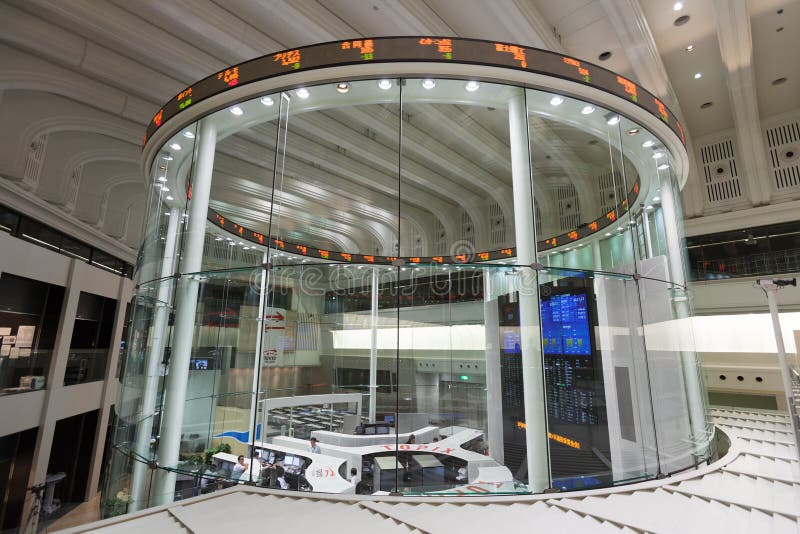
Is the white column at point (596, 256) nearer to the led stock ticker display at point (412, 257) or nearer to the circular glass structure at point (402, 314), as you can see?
the circular glass structure at point (402, 314)

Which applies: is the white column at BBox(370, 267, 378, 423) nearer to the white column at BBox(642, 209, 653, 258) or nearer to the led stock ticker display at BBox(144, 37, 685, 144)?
the led stock ticker display at BBox(144, 37, 685, 144)

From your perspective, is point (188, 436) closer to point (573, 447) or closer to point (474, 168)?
point (573, 447)

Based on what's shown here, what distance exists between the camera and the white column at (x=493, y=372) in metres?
3.94

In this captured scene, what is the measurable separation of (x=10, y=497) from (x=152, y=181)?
10.6 m

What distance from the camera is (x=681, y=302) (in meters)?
4.94

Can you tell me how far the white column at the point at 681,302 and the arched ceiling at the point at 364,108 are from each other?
1.16m

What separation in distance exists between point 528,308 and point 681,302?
2.53m

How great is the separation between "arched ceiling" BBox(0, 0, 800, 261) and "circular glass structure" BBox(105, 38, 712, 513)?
14 centimetres

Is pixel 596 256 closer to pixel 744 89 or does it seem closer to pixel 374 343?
pixel 374 343

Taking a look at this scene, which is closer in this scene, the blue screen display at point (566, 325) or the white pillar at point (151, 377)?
the blue screen display at point (566, 325)

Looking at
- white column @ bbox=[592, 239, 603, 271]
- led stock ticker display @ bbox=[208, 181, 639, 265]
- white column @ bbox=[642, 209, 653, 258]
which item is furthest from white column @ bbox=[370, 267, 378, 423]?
white column @ bbox=[642, 209, 653, 258]

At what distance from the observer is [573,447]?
373 cm

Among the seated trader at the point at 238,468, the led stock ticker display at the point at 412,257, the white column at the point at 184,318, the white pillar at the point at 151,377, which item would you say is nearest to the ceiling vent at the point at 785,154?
the led stock ticker display at the point at 412,257

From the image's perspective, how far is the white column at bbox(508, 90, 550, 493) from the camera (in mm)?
3551
